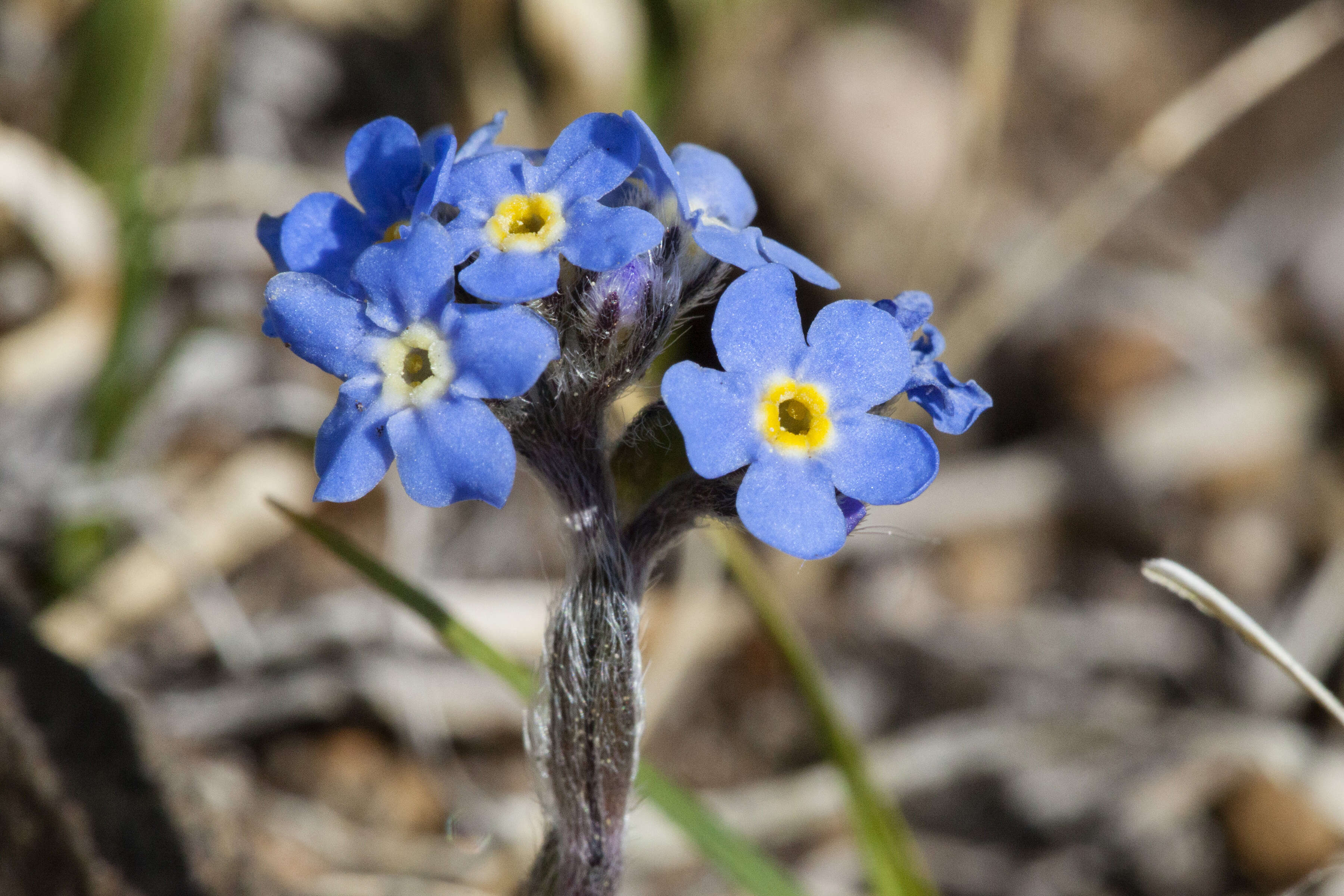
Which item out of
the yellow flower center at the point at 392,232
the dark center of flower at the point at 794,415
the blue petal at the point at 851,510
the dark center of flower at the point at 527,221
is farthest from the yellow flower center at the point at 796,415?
the yellow flower center at the point at 392,232

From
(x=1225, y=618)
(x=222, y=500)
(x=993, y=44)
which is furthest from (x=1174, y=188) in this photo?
(x=222, y=500)

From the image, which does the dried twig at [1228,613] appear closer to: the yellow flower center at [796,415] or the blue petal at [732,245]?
the yellow flower center at [796,415]

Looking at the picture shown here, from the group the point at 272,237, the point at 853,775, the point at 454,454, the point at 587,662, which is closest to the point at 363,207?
the point at 272,237

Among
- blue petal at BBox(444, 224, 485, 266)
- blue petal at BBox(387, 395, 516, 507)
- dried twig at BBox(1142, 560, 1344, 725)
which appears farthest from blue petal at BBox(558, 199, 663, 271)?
dried twig at BBox(1142, 560, 1344, 725)

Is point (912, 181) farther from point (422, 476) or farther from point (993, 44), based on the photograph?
point (422, 476)

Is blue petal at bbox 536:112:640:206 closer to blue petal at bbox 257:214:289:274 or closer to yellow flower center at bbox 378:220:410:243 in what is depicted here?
yellow flower center at bbox 378:220:410:243
